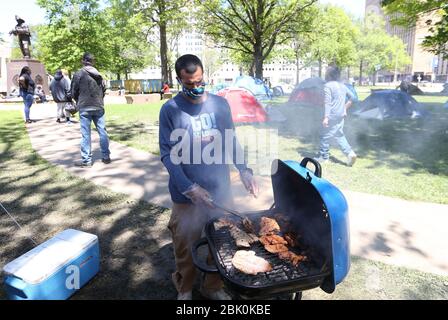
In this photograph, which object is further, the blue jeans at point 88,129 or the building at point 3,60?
the building at point 3,60

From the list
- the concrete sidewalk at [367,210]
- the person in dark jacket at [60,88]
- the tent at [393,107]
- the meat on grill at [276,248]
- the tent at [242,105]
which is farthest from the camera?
the tent at [393,107]

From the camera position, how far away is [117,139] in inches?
364

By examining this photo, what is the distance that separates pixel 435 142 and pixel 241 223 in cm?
823

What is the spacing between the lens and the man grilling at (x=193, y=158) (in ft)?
8.04

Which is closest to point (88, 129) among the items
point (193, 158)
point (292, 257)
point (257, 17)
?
point (193, 158)

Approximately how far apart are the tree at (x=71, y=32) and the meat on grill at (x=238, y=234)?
1387 inches

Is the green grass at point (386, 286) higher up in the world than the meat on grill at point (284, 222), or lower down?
lower down

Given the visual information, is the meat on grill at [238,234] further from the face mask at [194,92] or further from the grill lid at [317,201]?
the face mask at [194,92]

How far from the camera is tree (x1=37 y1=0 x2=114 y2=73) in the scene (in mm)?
32719

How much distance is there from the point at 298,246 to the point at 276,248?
175 mm

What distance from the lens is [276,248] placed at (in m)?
2.20

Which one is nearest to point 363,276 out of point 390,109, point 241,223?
point 241,223

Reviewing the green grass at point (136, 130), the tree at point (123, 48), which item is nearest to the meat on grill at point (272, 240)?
the green grass at point (136, 130)
